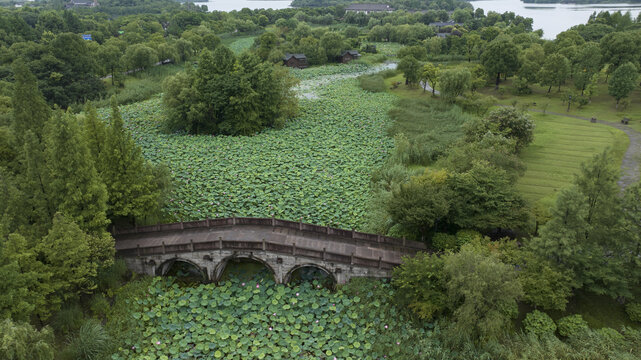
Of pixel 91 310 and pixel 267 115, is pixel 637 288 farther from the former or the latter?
pixel 267 115

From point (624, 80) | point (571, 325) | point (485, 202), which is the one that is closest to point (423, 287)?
point (571, 325)

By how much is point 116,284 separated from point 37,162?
7.56 m

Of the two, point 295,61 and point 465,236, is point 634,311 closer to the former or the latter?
point 465,236

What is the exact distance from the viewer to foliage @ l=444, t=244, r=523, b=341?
17.1 metres

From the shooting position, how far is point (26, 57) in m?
50.4

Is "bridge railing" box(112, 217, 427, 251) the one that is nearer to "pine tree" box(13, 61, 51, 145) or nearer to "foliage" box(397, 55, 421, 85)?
"pine tree" box(13, 61, 51, 145)

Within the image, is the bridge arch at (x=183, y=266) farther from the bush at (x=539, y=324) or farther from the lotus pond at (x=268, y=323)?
the bush at (x=539, y=324)

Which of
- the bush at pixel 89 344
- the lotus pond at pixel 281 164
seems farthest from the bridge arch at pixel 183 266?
the bush at pixel 89 344

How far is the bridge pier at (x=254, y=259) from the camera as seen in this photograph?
2145cm

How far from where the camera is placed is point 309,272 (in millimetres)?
23188

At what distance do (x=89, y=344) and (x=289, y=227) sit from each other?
38.6 ft

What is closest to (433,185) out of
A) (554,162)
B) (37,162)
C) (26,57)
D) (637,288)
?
(637,288)

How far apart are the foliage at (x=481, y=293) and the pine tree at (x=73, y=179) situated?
60.2 ft

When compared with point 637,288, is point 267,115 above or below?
above
